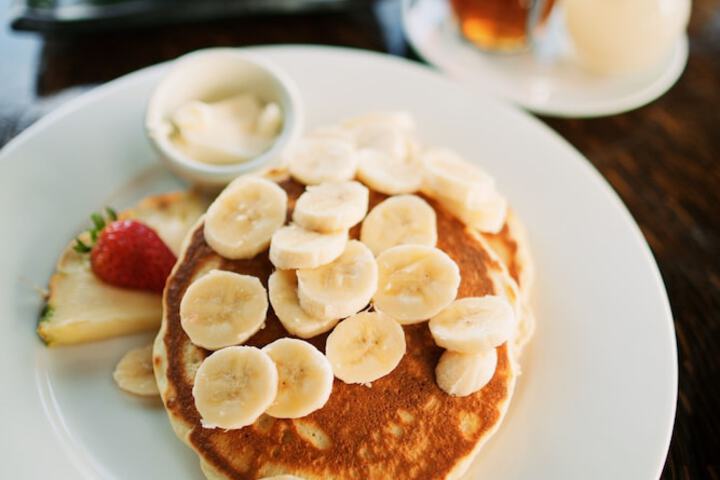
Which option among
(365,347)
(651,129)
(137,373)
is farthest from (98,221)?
(651,129)

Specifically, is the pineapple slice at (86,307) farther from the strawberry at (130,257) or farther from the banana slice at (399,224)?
the banana slice at (399,224)

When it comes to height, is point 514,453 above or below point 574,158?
below

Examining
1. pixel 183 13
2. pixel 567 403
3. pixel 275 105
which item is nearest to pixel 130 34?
pixel 183 13

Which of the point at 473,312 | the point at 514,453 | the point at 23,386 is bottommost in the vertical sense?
the point at 514,453

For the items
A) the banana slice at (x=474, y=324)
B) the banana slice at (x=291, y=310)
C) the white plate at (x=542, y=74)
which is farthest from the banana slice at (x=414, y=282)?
the white plate at (x=542, y=74)

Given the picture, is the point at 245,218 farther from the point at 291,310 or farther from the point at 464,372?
the point at 464,372

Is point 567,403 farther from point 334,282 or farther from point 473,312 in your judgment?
point 334,282

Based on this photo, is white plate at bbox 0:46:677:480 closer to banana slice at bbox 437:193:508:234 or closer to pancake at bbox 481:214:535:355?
pancake at bbox 481:214:535:355
